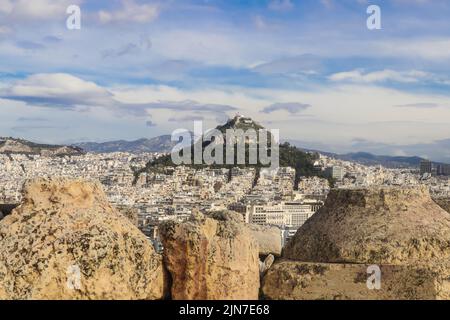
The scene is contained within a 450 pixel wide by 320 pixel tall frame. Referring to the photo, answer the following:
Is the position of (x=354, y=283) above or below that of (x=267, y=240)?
below

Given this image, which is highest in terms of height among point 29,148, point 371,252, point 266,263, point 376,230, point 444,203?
point 29,148

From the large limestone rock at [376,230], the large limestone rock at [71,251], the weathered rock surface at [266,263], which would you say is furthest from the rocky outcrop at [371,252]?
the large limestone rock at [71,251]

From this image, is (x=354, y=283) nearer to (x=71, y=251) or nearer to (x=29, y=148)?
(x=71, y=251)

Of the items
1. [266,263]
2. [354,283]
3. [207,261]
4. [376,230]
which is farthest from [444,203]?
[207,261]

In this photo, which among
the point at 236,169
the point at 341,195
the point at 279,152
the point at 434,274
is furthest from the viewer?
the point at 236,169

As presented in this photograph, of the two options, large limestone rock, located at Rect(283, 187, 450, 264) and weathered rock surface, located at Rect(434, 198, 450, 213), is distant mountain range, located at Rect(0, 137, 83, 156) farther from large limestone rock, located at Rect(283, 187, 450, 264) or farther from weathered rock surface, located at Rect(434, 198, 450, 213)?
large limestone rock, located at Rect(283, 187, 450, 264)
